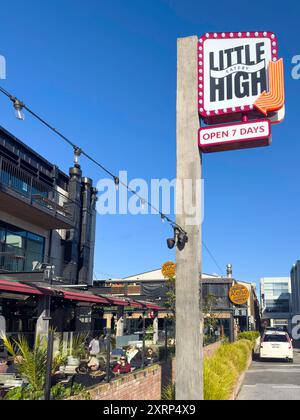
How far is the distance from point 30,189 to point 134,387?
12203mm

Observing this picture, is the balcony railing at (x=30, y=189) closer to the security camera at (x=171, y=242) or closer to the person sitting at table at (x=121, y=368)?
the person sitting at table at (x=121, y=368)

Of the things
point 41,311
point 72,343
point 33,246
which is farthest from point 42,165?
point 72,343

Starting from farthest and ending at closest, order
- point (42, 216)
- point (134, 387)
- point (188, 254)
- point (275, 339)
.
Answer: point (275, 339), point (42, 216), point (134, 387), point (188, 254)

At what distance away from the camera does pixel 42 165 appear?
2234cm

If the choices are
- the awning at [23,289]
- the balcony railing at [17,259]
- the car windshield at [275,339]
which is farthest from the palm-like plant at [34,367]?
the car windshield at [275,339]

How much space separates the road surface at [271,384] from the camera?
12.4 m

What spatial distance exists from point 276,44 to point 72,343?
7577 millimetres

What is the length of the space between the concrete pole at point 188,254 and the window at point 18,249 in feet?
36.4

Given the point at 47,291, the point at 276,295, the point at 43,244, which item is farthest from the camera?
the point at 276,295

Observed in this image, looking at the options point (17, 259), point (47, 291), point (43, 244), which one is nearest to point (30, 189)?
point (17, 259)

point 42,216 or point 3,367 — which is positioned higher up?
point 42,216

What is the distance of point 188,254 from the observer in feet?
27.5

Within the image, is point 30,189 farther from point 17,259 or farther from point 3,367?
point 3,367
